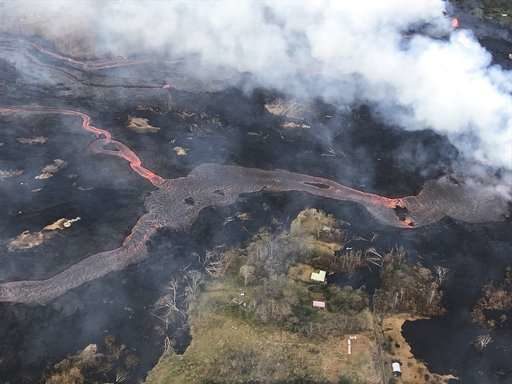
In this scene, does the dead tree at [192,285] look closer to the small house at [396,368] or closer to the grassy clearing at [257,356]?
the grassy clearing at [257,356]

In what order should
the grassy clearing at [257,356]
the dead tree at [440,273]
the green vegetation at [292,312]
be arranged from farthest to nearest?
the dead tree at [440,273], the green vegetation at [292,312], the grassy clearing at [257,356]

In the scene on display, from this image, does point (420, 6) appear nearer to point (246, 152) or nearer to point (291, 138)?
point (291, 138)

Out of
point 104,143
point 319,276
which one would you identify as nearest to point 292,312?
point 319,276

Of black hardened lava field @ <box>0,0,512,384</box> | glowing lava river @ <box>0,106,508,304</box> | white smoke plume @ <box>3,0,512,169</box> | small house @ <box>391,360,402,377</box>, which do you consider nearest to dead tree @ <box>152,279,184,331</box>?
black hardened lava field @ <box>0,0,512,384</box>

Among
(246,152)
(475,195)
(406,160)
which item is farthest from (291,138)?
(475,195)

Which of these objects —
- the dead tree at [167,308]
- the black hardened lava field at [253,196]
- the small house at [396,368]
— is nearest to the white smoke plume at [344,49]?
the black hardened lava field at [253,196]
